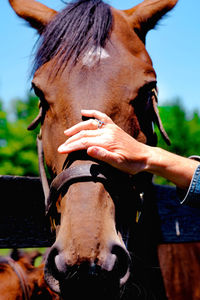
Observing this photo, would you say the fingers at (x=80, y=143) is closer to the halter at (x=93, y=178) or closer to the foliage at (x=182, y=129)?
the halter at (x=93, y=178)

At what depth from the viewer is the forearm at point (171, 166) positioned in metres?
1.83

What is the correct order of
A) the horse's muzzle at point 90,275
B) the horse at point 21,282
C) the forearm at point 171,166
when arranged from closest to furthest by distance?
1. the horse's muzzle at point 90,275
2. the forearm at point 171,166
3. the horse at point 21,282

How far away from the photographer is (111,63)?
2.10 meters

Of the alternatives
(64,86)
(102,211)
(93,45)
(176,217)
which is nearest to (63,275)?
(102,211)

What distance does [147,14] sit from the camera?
2.62m

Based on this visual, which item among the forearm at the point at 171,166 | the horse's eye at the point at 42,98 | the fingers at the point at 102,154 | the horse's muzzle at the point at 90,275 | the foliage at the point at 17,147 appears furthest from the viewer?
the foliage at the point at 17,147

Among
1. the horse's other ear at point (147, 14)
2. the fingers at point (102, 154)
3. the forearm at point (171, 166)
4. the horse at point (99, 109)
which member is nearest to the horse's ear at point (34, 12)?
the horse at point (99, 109)

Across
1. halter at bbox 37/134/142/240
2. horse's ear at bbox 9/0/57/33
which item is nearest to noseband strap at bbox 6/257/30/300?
halter at bbox 37/134/142/240

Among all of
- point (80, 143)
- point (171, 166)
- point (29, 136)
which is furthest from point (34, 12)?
point (29, 136)

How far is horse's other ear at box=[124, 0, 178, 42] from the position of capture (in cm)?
259

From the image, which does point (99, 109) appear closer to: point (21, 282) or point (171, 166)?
point (171, 166)

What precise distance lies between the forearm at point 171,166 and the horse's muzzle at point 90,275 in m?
0.52

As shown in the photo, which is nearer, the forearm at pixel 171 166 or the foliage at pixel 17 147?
the forearm at pixel 171 166

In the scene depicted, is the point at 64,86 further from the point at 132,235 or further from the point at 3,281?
the point at 3,281
